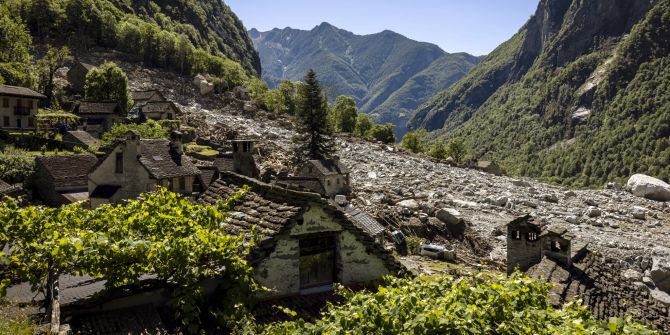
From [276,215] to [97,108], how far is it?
7096cm

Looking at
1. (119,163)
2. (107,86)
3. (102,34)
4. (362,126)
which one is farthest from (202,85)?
(119,163)

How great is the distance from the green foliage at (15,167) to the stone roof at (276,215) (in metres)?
39.9

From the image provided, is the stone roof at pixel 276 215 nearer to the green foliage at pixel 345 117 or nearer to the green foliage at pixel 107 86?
the green foliage at pixel 107 86

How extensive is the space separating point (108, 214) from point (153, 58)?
428 ft

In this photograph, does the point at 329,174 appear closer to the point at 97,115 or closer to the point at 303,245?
the point at 97,115

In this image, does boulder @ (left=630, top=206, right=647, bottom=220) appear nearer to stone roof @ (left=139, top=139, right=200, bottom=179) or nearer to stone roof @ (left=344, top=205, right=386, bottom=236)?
stone roof @ (left=344, top=205, right=386, bottom=236)

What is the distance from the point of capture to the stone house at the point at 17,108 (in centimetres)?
5841

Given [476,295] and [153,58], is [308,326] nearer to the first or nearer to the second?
[476,295]

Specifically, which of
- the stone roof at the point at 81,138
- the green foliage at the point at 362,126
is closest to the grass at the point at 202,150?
the stone roof at the point at 81,138

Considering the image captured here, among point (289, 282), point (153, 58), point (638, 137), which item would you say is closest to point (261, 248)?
point (289, 282)

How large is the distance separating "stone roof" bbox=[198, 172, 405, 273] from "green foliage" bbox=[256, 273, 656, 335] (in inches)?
132

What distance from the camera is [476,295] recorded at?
7.44 meters

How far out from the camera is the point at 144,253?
8719 millimetres

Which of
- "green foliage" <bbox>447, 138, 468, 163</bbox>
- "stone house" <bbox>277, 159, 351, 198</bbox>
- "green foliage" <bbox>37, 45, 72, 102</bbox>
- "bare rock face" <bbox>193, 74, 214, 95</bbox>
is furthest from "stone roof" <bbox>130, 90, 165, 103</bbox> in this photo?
"green foliage" <bbox>447, 138, 468, 163</bbox>
